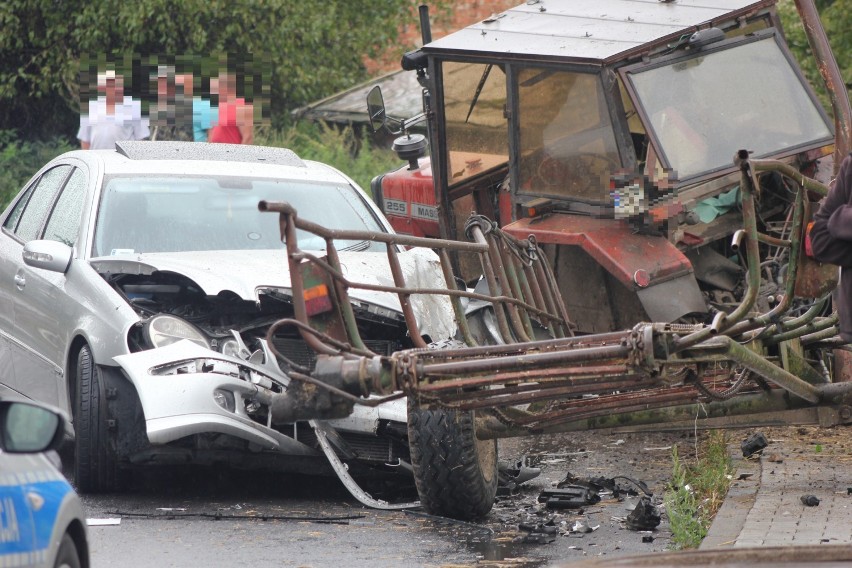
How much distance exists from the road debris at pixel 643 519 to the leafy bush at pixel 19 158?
456 inches

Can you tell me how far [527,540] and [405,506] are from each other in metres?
0.81

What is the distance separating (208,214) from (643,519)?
308cm

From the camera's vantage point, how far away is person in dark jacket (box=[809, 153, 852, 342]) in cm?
515

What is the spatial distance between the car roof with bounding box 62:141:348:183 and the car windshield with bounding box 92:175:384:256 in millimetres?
86

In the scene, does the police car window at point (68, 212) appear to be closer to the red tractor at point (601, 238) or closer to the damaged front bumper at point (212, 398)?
the damaged front bumper at point (212, 398)

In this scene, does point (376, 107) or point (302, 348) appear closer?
point (302, 348)

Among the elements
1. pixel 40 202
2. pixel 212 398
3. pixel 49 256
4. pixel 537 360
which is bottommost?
pixel 212 398

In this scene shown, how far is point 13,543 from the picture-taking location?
11.5 ft

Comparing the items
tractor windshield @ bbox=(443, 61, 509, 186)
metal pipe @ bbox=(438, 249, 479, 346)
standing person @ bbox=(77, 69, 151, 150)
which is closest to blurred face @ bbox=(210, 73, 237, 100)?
standing person @ bbox=(77, 69, 151, 150)

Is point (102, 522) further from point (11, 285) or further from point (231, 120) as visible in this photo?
point (231, 120)

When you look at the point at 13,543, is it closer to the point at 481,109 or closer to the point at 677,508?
the point at 677,508

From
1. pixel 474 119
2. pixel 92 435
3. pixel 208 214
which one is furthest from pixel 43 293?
pixel 474 119

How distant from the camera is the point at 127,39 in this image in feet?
58.4

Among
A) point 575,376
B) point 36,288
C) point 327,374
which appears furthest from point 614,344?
point 36,288
